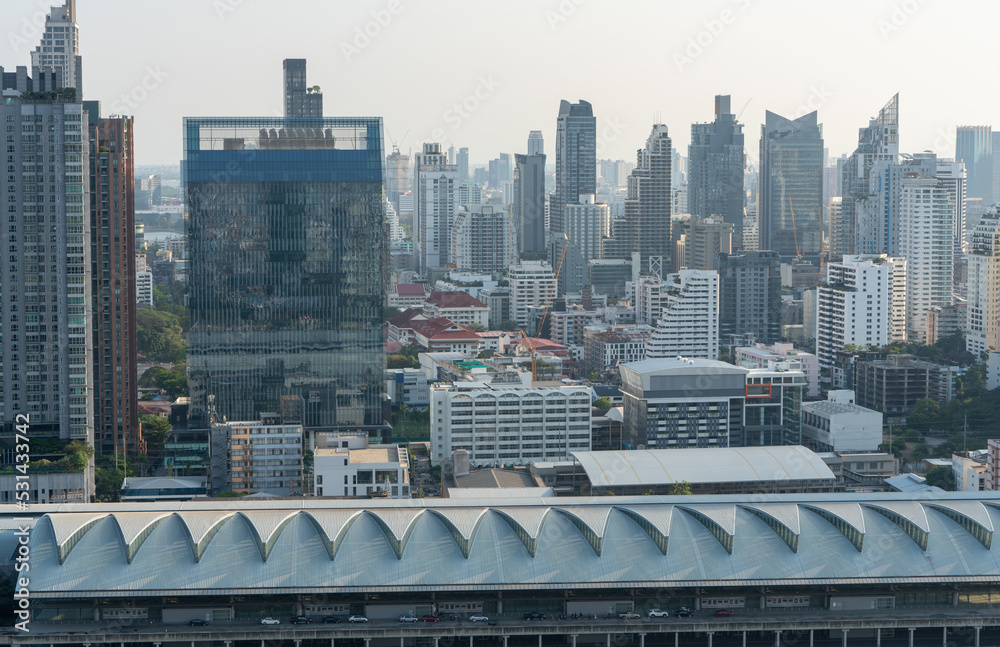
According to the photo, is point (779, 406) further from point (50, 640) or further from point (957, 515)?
point (50, 640)

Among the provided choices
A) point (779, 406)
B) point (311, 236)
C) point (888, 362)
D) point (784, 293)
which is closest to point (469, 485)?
point (311, 236)

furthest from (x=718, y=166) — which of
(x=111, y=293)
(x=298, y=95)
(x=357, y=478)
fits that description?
(x=357, y=478)

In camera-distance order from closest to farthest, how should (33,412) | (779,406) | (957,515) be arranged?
1. (957,515)
2. (33,412)
3. (779,406)

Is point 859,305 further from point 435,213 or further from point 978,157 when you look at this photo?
point 978,157

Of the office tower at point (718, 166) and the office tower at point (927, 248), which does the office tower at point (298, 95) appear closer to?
the office tower at point (927, 248)

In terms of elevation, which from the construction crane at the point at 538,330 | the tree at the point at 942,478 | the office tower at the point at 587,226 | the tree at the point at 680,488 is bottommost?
the tree at the point at 942,478

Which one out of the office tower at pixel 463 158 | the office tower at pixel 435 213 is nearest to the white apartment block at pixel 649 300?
the office tower at pixel 435 213

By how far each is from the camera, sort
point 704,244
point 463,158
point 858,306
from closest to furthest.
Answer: point 858,306, point 704,244, point 463,158
